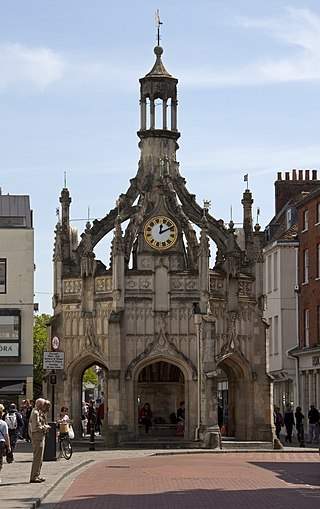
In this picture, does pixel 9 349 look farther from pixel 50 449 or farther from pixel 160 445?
pixel 50 449

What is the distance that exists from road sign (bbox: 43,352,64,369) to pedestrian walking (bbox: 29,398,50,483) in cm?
1227

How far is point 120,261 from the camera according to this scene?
49562 mm

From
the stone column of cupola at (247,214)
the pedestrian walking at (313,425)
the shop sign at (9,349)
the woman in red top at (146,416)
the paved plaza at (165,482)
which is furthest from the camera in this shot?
the shop sign at (9,349)

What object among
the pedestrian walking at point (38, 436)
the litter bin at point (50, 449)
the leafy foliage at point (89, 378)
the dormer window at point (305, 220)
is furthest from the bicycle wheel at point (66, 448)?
the leafy foliage at point (89, 378)

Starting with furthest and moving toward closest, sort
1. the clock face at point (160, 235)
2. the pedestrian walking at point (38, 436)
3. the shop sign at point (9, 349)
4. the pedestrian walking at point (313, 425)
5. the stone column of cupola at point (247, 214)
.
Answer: the shop sign at point (9, 349)
the stone column of cupola at point (247, 214)
the pedestrian walking at point (313, 425)
the clock face at point (160, 235)
the pedestrian walking at point (38, 436)

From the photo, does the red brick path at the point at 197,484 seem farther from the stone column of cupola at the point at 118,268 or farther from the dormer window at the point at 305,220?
the dormer window at the point at 305,220

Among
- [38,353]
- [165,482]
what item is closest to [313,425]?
[165,482]

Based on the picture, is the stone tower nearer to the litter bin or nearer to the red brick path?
the red brick path

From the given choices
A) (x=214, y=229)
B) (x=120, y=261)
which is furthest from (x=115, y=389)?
(x=214, y=229)

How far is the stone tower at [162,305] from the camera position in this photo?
49.3 m

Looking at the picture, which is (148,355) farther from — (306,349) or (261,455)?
(306,349)

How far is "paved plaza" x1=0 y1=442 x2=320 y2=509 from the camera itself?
2256cm

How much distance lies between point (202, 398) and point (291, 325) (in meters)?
22.6

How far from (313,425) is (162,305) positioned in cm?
972
